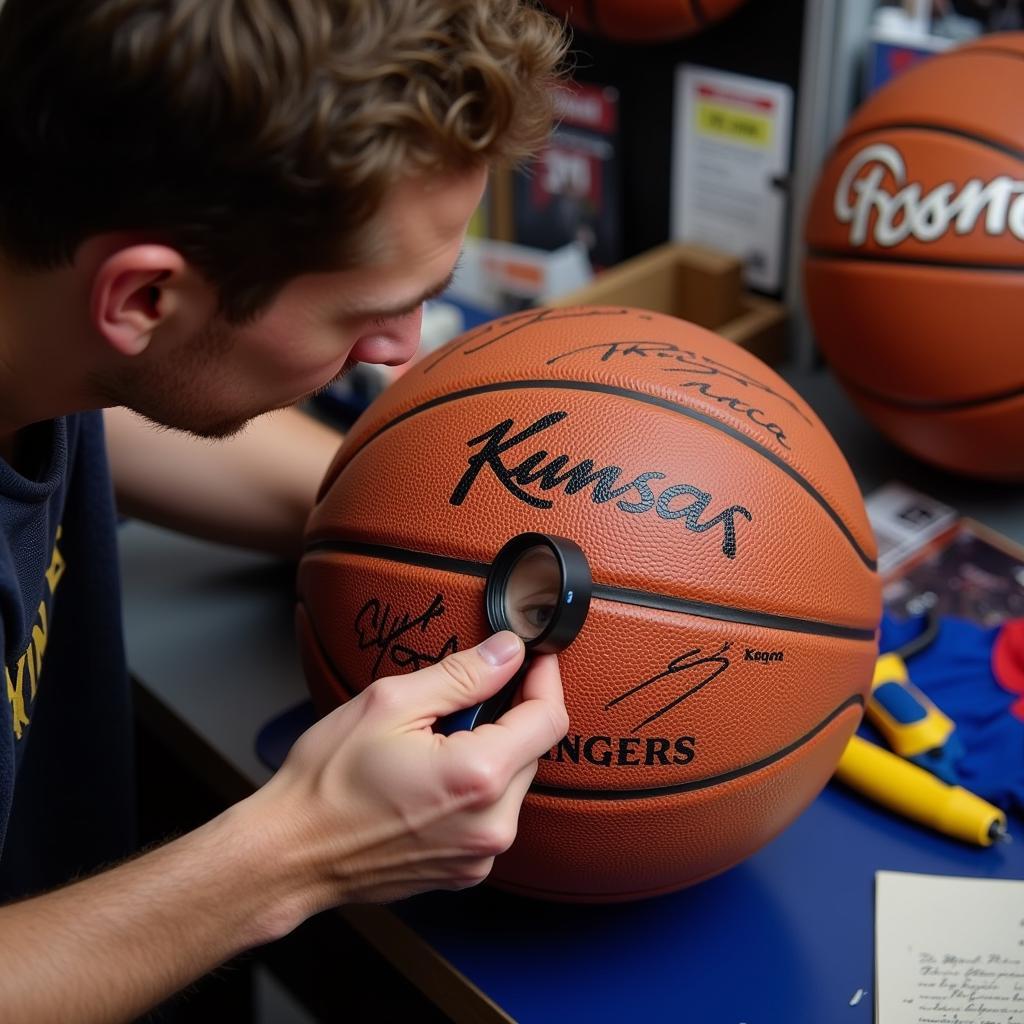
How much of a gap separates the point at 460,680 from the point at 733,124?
1178 millimetres

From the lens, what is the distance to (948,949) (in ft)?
3.07

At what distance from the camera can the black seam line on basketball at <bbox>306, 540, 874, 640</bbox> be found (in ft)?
2.68

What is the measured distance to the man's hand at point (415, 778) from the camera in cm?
77

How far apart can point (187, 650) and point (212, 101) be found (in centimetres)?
72

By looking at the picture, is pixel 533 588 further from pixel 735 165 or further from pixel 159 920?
pixel 735 165

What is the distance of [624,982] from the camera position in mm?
919

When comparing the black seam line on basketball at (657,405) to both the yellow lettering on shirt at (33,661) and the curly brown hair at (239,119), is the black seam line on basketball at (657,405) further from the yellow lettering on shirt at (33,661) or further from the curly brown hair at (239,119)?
the yellow lettering on shirt at (33,661)

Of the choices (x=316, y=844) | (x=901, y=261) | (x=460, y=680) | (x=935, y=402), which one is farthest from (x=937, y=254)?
(x=316, y=844)

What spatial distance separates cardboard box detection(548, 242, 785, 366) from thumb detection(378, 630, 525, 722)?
0.97m

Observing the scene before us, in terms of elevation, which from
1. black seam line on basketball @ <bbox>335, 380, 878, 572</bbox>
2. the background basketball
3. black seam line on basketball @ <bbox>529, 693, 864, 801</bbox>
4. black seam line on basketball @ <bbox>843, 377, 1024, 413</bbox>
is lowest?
black seam line on basketball @ <bbox>843, 377, 1024, 413</bbox>

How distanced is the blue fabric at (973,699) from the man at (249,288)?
465 millimetres
